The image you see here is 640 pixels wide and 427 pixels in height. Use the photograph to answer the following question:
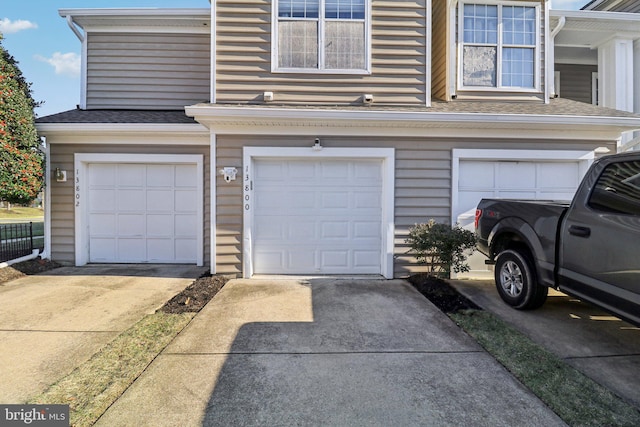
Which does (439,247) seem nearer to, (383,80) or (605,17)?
(383,80)

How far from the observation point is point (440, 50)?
690 centimetres

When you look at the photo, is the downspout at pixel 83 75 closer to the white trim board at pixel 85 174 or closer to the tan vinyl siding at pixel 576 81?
the white trim board at pixel 85 174

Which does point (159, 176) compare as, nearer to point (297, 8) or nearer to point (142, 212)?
point (142, 212)

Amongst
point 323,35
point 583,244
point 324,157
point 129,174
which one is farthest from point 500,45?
point 129,174

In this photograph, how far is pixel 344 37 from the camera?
600 centimetres

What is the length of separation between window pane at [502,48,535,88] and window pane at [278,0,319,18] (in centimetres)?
400

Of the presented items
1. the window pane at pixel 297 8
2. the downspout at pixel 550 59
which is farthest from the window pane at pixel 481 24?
the window pane at pixel 297 8

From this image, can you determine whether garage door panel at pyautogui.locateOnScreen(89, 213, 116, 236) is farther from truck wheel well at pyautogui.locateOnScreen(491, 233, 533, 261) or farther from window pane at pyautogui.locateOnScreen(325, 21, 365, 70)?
truck wheel well at pyautogui.locateOnScreen(491, 233, 533, 261)

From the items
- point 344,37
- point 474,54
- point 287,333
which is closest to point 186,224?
point 287,333

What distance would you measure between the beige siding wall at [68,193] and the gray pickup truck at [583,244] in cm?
526

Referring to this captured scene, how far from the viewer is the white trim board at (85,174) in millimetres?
6605

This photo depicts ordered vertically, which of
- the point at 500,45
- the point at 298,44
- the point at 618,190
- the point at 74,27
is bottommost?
the point at 618,190

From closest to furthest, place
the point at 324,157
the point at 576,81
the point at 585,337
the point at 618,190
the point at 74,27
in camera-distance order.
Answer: the point at 618,190 < the point at 585,337 < the point at 324,157 < the point at 74,27 < the point at 576,81

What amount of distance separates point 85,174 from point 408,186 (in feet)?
20.8
